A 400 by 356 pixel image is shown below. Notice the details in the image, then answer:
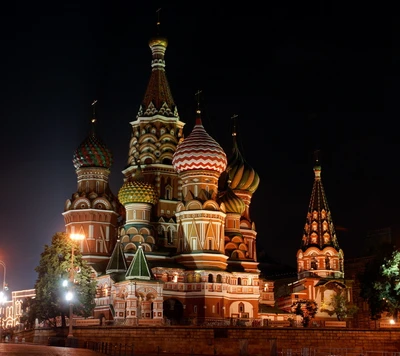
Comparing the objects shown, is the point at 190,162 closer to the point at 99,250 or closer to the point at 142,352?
the point at 99,250

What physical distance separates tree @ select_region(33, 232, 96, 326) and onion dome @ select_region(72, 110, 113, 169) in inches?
590

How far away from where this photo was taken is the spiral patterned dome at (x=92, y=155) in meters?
64.9

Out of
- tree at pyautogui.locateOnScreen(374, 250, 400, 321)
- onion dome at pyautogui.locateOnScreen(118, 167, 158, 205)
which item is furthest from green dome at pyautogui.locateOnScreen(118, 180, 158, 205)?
tree at pyautogui.locateOnScreen(374, 250, 400, 321)

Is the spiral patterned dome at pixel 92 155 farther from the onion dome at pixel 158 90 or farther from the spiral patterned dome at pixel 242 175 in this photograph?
the spiral patterned dome at pixel 242 175

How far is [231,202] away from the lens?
213 ft

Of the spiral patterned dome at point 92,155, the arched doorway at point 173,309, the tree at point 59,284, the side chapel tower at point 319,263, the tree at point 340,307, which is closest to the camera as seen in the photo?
the tree at point 59,284

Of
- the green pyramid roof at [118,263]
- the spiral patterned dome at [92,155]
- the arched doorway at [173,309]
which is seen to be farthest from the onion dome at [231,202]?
the green pyramid roof at [118,263]

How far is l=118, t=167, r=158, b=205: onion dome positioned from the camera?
60.8m

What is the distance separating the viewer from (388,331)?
141 feet

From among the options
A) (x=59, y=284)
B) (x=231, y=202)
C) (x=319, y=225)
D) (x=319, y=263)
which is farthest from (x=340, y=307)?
(x=59, y=284)

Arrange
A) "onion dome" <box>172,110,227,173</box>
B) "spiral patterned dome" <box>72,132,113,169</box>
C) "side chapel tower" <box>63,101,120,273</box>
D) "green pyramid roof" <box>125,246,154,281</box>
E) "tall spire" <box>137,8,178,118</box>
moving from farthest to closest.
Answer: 1. "tall spire" <box>137,8,178,118</box>
2. "spiral patterned dome" <box>72,132,113,169</box>
3. "side chapel tower" <box>63,101,120,273</box>
4. "onion dome" <box>172,110,227,173</box>
5. "green pyramid roof" <box>125,246,154,281</box>

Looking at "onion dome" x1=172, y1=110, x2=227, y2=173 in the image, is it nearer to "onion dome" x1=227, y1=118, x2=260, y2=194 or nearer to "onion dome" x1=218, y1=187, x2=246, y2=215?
"onion dome" x1=218, y1=187, x2=246, y2=215

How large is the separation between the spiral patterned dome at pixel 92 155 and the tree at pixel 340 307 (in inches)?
865

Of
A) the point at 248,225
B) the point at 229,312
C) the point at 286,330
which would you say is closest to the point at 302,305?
the point at 229,312
